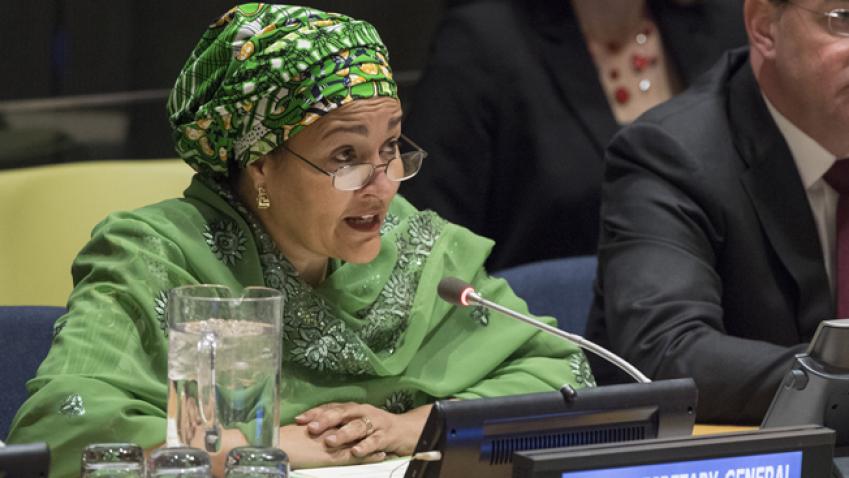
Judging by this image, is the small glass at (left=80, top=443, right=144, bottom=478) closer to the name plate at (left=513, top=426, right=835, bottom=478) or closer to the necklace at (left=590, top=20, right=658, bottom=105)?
the name plate at (left=513, top=426, right=835, bottom=478)

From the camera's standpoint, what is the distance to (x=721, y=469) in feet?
6.01

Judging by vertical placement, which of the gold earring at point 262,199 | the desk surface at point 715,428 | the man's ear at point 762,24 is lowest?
the desk surface at point 715,428

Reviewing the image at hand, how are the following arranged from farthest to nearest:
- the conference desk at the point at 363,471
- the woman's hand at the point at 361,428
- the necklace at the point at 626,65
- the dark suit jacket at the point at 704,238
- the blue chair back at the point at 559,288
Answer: the necklace at the point at 626,65, the blue chair back at the point at 559,288, the dark suit jacket at the point at 704,238, the woman's hand at the point at 361,428, the conference desk at the point at 363,471

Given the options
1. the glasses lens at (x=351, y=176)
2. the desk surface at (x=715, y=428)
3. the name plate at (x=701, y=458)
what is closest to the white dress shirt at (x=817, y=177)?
the desk surface at (x=715, y=428)

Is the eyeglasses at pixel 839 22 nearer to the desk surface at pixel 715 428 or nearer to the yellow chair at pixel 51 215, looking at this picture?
the desk surface at pixel 715 428

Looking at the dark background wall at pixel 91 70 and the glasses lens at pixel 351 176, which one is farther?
the dark background wall at pixel 91 70

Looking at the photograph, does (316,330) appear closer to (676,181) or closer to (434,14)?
(676,181)

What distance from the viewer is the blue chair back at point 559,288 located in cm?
334

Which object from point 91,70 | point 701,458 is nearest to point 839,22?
point 701,458

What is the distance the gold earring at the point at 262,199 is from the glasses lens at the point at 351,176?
0.14 meters

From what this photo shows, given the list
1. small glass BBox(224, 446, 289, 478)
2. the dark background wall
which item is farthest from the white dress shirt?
the dark background wall

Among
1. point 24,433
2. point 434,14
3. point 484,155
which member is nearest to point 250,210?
point 24,433

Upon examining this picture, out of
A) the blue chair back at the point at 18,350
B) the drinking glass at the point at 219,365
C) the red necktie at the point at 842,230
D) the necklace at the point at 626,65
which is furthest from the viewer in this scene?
the necklace at the point at 626,65

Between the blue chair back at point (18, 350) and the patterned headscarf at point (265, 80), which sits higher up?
the patterned headscarf at point (265, 80)
